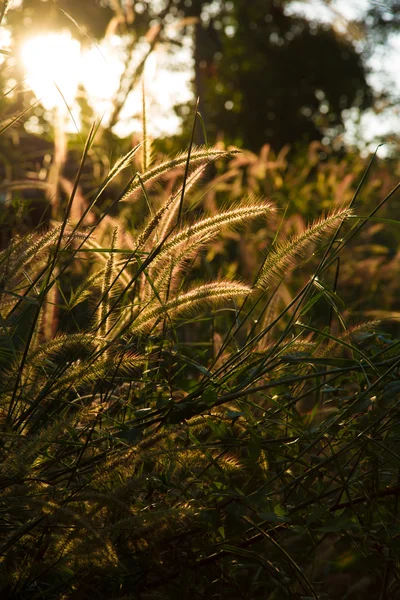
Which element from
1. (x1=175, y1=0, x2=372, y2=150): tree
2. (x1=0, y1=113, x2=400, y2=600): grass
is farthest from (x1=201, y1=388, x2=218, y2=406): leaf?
(x1=175, y1=0, x2=372, y2=150): tree

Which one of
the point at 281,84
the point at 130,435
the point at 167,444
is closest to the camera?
the point at 130,435

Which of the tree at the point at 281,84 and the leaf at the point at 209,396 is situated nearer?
the leaf at the point at 209,396

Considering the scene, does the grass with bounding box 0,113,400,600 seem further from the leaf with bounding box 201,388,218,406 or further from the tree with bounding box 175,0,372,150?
the tree with bounding box 175,0,372,150

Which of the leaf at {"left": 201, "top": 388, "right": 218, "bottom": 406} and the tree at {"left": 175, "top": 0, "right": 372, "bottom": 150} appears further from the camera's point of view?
the tree at {"left": 175, "top": 0, "right": 372, "bottom": 150}

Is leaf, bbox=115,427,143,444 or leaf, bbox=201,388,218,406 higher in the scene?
leaf, bbox=201,388,218,406

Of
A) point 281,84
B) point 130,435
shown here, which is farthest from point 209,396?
point 281,84

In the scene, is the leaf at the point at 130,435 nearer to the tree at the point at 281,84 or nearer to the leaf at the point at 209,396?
the leaf at the point at 209,396

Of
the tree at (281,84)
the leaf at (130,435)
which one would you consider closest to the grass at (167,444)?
the leaf at (130,435)

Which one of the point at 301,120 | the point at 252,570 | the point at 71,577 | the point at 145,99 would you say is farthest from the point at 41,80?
the point at 301,120

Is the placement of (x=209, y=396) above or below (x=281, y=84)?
above

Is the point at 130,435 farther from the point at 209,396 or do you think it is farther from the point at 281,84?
the point at 281,84

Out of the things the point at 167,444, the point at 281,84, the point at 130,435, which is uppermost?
the point at 130,435

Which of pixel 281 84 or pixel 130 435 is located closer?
pixel 130 435

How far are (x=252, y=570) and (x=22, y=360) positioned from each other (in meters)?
0.60
